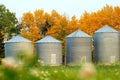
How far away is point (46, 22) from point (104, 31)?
2119 centimetres

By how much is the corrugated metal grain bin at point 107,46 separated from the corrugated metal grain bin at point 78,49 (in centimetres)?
83

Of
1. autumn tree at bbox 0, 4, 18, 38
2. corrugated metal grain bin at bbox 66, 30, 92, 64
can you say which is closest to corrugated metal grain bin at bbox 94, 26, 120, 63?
corrugated metal grain bin at bbox 66, 30, 92, 64

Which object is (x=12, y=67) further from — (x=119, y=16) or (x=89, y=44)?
(x=119, y=16)

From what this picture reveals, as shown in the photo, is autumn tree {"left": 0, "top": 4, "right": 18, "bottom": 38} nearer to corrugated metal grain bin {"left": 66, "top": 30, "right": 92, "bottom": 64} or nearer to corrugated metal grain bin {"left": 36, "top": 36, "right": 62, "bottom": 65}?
corrugated metal grain bin {"left": 36, "top": 36, "right": 62, "bottom": 65}

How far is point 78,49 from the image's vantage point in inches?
1468

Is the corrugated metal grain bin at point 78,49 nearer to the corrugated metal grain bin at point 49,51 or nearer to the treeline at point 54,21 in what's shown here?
the corrugated metal grain bin at point 49,51

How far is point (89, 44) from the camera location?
37.7 meters

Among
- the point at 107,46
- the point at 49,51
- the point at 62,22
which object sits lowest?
the point at 49,51

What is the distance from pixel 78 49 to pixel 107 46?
2.91m

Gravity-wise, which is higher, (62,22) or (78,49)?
(62,22)

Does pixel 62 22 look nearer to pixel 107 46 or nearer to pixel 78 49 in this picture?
pixel 78 49

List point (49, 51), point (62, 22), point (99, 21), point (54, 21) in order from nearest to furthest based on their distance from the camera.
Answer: point (49, 51) < point (99, 21) < point (62, 22) < point (54, 21)

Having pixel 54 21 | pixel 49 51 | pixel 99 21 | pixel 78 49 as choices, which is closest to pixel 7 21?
pixel 54 21

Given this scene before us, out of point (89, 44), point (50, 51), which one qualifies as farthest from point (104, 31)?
point (50, 51)
